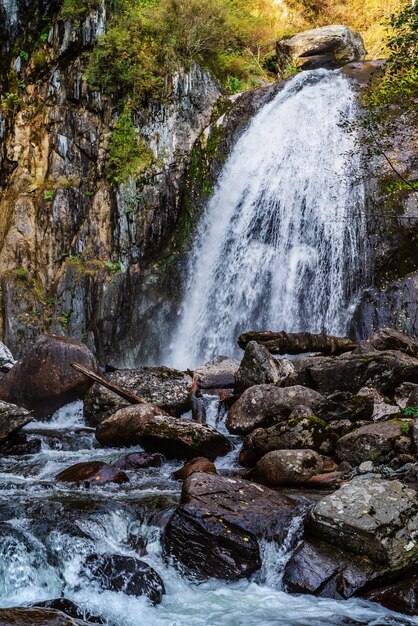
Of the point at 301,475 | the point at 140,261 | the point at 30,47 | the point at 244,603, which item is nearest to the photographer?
the point at 244,603

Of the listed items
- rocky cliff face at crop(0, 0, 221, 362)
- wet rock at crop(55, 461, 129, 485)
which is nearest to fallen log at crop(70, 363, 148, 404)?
wet rock at crop(55, 461, 129, 485)

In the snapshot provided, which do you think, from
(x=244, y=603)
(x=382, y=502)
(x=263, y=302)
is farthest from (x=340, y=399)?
(x=263, y=302)

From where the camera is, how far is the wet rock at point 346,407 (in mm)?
8406

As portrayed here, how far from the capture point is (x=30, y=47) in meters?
20.3

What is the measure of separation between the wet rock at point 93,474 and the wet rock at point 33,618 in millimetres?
3415

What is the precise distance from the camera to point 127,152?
60.4 ft

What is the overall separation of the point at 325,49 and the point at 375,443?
62.5 ft

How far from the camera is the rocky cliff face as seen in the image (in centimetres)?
1728

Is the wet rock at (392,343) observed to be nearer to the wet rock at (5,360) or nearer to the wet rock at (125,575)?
the wet rock at (125,575)

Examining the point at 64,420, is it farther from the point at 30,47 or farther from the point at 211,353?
the point at 30,47

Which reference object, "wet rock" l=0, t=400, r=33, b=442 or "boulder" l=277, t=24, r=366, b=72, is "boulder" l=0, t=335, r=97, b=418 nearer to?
"wet rock" l=0, t=400, r=33, b=442

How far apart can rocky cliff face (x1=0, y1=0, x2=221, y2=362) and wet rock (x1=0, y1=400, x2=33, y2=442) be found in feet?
26.1

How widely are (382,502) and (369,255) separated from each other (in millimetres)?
10418

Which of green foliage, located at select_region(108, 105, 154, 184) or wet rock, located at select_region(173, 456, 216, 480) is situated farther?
green foliage, located at select_region(108, 105, 154, 184)
